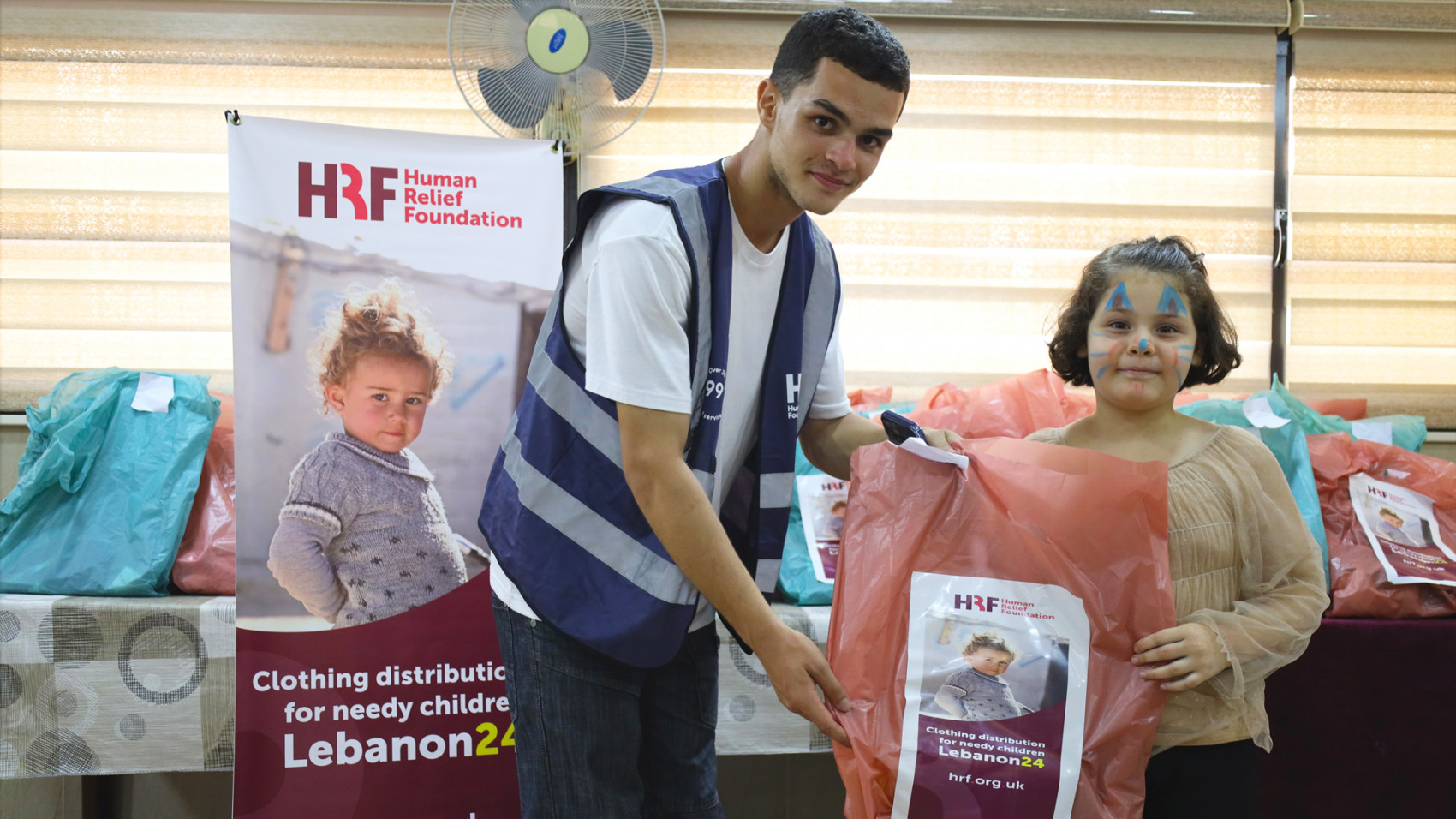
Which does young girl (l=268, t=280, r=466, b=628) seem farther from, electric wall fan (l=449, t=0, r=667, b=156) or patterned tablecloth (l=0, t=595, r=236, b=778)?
electric wall fan (l=449, t=0, r=667, b=156)

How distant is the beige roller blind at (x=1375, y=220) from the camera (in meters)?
A: 2.86

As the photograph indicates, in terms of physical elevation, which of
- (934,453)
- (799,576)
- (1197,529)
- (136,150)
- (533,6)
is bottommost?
(799,576)

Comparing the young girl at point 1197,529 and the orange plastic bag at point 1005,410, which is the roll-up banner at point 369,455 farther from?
the young girl at point 1197,529

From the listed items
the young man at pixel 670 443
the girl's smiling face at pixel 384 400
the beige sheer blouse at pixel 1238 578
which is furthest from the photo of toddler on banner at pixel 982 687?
the girl's smiling face at pixel 384 400

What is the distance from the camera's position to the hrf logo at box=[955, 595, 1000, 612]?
1087mm

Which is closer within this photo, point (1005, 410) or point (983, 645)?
point (983, 645)

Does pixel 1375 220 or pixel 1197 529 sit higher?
pixel 1375 220

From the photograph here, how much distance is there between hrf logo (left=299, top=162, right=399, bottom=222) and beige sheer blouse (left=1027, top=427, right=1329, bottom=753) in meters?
1.60

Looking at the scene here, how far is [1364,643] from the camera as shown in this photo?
6.64 feet

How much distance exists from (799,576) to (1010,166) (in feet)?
4.88

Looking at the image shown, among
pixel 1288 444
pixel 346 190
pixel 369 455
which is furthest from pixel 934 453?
pixel 1288 444

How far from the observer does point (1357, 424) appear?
2553mm

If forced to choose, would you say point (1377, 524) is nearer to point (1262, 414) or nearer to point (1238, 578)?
point (1262, 414)

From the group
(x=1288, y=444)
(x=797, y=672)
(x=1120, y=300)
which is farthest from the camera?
(x=1288, y=444)
